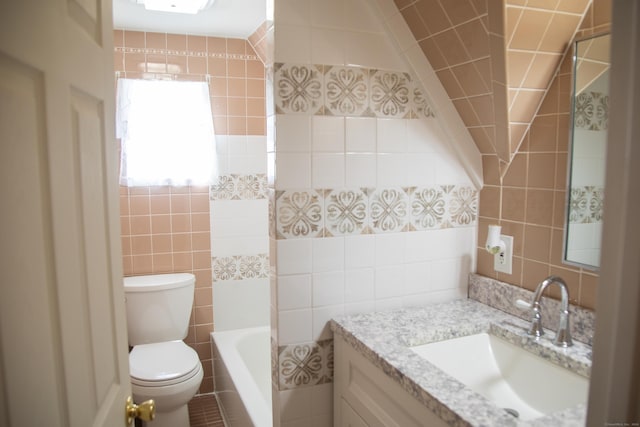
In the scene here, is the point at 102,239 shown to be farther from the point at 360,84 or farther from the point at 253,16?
the point at 253,16

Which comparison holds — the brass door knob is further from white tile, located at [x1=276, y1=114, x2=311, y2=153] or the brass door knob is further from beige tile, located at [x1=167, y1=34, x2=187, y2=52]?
beige tile, located at [x1=167, y1=34, x2=187, y2=52]

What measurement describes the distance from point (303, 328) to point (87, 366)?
86 cm

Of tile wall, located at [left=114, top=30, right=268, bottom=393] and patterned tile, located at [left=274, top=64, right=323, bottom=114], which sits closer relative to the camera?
patterned tile, located at [left=274, top=64, right=323, bottom=114]

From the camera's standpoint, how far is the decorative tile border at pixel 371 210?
5.08 feet

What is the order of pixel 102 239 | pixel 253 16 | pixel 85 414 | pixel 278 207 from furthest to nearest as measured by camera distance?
pixel 253 16 < pixel 278 207 < pixel 102 239 < pixel 85 414

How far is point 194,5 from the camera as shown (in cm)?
227

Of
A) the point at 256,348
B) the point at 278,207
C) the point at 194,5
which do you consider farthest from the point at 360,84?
the point at 256,348

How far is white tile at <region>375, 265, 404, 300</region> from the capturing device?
170cm

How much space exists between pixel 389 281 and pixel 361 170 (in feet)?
1.41

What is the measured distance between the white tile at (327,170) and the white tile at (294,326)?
0.45 m

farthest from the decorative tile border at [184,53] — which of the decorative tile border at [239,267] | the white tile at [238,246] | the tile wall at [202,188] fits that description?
the decorative tile border at [239,267]

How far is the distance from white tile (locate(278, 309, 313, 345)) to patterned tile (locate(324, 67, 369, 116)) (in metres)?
0.70

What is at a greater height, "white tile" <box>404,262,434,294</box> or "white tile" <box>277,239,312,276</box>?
"white tile" <box>277,239,312,276</box>

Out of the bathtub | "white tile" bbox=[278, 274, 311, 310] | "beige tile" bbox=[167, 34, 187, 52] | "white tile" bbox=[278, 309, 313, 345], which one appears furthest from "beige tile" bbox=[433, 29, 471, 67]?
"beige tile" bbox=[167, 34, 187, 52]
